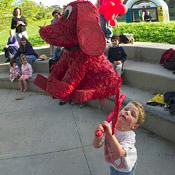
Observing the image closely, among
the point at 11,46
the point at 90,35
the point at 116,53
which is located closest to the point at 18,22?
the point at 11,46

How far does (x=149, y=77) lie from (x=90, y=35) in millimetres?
2825

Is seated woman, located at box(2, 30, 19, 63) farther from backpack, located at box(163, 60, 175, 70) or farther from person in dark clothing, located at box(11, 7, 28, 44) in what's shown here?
backpack, located at box(163, 60, 175, 70)

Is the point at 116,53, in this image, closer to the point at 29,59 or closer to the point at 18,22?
the point at 29,59

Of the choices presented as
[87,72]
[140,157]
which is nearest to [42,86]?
[87,72]

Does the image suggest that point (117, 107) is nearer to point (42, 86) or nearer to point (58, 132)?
point (42, 86)

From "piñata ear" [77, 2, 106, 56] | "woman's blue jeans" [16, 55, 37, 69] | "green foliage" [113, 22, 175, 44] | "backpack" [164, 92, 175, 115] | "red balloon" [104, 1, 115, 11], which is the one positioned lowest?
"backpack" [164, 92, 175, 115]

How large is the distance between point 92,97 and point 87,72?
196 millimetres

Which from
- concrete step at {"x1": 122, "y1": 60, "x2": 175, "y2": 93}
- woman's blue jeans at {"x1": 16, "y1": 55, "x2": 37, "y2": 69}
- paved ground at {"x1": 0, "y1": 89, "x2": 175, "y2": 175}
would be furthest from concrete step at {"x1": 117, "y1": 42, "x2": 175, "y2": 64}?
woman's blue jeans at {"x1": 16, "y1": 55, "x2": 37, "y2": 69}

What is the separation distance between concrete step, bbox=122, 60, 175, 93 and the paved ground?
86 cm

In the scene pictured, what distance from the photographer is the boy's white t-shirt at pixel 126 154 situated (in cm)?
165

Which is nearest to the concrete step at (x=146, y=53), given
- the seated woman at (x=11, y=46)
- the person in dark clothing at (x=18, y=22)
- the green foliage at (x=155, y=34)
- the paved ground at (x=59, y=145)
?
the green foliage at (x=155, y=34)

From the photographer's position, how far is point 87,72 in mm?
1584

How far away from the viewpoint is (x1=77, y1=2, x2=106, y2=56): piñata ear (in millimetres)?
1384

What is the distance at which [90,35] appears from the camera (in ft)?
4.57
